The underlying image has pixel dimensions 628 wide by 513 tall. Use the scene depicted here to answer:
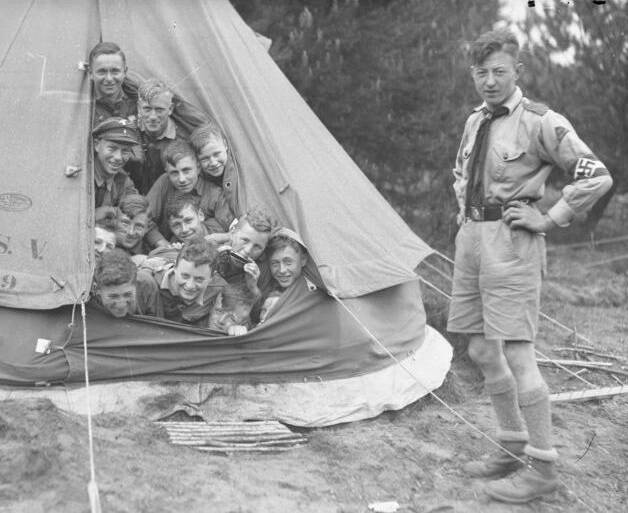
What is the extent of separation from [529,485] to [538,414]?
0.95ft

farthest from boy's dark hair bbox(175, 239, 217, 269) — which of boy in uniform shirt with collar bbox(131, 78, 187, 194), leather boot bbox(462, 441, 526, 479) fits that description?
leather boot bbox(462, 441, 526, 479)

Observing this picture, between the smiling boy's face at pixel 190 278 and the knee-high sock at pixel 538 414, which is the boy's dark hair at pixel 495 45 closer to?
the knee-high sock at pixel 538 414

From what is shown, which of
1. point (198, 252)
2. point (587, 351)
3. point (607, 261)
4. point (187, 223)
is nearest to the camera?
point (198, 252)

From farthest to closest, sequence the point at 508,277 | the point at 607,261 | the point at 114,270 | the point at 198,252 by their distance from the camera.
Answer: the point at 607,261, the point at 198,252, the point at 114,270, the point at 508,277

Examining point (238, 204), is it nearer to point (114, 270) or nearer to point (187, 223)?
point (187, 223)

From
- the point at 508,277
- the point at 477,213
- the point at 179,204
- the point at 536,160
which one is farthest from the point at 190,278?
the point at 536,160

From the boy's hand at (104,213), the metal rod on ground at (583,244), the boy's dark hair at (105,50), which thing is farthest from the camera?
the metal rod on ground at (583,244)

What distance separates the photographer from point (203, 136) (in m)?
5.16

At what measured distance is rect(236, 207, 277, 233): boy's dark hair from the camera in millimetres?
4754

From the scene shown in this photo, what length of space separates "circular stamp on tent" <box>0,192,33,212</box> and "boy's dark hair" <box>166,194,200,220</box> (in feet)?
2.46

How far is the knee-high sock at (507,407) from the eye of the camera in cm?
394

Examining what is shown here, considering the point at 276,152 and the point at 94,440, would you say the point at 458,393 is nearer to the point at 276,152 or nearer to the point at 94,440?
the point at 276,152

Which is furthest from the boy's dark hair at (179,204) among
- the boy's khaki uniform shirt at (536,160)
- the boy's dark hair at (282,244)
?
the boy's khaki uniform shirt at (536,160)

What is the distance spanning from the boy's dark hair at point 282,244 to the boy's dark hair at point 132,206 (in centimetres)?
67
